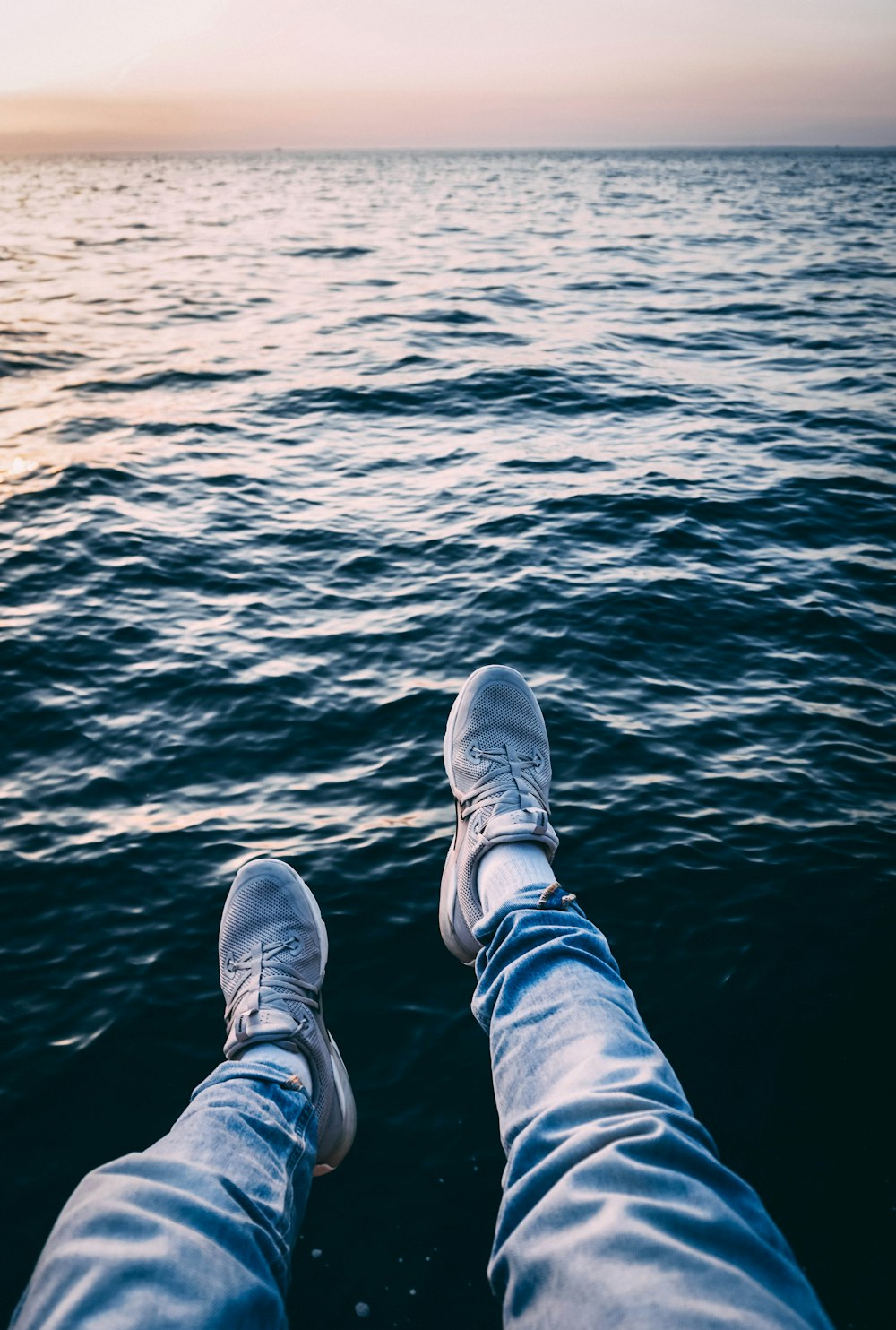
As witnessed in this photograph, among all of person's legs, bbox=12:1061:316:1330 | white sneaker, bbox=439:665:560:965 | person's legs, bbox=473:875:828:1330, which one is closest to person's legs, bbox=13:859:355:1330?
person's legs, bbox=12:1061:316:1330

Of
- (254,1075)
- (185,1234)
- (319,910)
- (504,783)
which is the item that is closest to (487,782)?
(504,783)

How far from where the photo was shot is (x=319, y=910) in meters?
3.36

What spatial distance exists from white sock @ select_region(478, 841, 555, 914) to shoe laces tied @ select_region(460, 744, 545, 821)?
0.26 m

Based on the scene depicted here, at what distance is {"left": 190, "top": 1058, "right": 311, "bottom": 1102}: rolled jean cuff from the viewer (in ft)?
6.79

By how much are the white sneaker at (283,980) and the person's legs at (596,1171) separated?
26.9 inches

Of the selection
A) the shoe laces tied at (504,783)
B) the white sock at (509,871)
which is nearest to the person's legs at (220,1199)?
the white sock at (509,871)

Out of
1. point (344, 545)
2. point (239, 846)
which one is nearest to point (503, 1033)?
point (239, 846)

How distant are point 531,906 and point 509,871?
0.44 metres

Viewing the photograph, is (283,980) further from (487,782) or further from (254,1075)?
(487,782)

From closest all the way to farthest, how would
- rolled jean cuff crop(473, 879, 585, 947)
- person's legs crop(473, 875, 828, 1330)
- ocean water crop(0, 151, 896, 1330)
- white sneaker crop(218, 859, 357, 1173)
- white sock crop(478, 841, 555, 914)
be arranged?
person's legs crop(473, 875, 828, 1330)
rolled jean cuff crop(473, 879, 585, 947)
white sneaker crop(218, 859, 357, 1173)
white sock crop(478, 841, 555, 914)
ocean water crop(0, 151, 896, 1330)

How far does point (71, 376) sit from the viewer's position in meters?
10.3

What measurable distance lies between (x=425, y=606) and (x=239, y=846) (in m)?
2.43

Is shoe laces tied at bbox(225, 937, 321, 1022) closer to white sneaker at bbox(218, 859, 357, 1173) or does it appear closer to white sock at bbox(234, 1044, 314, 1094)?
white sneaker at bbox(218, 859, 357, 1173)

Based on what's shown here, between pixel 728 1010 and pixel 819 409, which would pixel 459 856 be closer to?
pixel 728 1010
